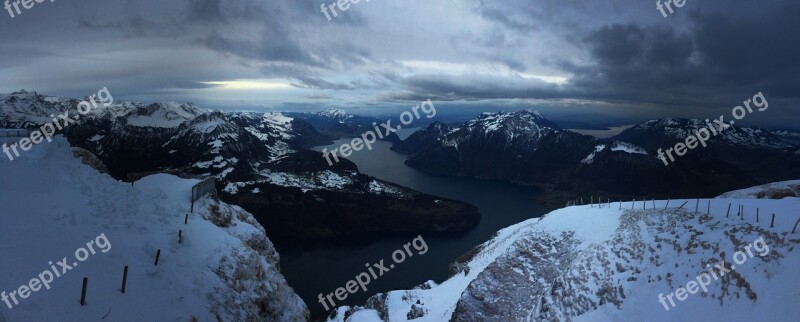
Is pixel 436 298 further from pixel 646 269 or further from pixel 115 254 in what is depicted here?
pixel 115 254

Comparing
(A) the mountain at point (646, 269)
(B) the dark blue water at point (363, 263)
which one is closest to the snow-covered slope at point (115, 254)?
(A) the mountain at point (646, 269)

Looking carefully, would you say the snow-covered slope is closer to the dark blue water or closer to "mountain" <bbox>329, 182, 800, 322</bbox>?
"mountain" <bbox>329, 182, 800, 322</bbox>

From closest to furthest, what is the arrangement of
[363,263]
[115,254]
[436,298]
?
[115,254], [436,298], [363,263]

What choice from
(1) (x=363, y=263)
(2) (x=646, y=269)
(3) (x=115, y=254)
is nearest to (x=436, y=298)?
(2) (x=646, y=269)

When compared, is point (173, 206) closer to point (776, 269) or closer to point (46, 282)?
point (46, 282)

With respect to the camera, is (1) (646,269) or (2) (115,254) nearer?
(2) (115,254)

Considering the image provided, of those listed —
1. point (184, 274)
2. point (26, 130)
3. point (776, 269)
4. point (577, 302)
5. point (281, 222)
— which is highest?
point (26, 130)

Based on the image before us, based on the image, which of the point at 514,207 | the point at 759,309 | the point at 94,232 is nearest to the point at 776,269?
the point at 759,309
